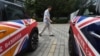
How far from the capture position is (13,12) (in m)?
6.23

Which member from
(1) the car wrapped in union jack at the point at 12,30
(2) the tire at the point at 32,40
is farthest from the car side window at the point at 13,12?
(2) the tire at the point at 32,40

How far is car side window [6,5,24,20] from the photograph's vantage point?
5.82m

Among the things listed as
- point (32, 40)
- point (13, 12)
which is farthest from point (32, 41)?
point (13, 12)

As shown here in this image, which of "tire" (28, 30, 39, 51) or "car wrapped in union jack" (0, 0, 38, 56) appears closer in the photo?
"car wrapped in union jack" (0, 0, 38, 56)

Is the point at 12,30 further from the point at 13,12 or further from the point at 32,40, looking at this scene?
the point at 32,40

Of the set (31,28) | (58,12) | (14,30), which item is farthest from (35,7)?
(14,30)

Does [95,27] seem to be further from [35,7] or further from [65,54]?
[35,7]

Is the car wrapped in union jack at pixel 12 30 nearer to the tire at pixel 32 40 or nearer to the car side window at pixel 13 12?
the car side window at pixel 13 12

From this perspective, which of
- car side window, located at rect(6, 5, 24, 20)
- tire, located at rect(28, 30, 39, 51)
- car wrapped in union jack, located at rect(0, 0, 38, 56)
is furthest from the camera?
tire, located at rect(28, 30, 39, 51)

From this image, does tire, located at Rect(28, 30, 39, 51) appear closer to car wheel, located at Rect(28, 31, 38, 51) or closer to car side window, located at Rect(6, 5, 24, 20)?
car wheel, located at Rect(28, 31, 38, 51)

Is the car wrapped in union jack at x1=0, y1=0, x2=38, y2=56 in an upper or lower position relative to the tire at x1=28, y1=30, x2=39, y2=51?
upper

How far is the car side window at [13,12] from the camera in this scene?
5.82 m

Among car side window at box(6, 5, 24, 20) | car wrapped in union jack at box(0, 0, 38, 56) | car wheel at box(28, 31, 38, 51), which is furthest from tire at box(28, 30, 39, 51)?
car side window at box(6, 5, 24, 20)

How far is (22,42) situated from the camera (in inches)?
249
